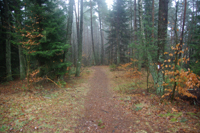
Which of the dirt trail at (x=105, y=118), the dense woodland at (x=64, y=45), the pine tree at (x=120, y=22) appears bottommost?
the dirt trail at (x=105, y=118)

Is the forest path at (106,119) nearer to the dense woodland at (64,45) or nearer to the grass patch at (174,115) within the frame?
the grass patch at (174,115)

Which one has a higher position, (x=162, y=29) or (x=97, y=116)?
(x=162, y=29)

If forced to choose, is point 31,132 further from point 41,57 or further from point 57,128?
point 41,57

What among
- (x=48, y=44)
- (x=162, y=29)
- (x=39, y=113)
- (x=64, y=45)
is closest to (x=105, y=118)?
(x=39, y=113)

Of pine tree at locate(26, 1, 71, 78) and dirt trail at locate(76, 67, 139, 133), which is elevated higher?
pine tree at locate(26, 1, 71, 78)

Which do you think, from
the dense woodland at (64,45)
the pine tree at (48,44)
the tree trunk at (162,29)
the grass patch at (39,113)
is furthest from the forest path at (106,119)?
the pine tree at (48,44)

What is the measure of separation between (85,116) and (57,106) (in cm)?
170

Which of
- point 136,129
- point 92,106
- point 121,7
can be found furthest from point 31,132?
point 121,7

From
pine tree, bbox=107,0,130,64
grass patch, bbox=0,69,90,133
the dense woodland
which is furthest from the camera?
pine tree, bbox=107,0,130,64

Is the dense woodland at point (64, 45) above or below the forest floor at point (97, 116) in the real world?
above

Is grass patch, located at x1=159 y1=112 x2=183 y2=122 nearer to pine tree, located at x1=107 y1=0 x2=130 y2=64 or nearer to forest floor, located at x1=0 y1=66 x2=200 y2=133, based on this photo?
forest floor, located at x1=0 y1=66 x2=200 y2=133

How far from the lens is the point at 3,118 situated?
14.2ft

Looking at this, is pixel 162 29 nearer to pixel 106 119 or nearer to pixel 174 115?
pixel 174 115

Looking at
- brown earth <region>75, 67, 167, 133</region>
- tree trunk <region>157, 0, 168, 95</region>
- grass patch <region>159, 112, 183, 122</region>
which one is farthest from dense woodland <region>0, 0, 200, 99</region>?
brown earth <region>75, 67, 167, 133</region>
